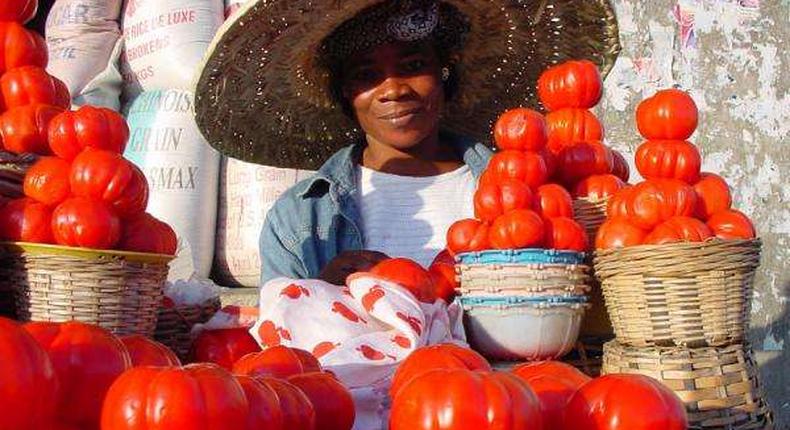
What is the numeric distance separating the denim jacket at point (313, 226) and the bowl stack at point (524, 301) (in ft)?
2.08

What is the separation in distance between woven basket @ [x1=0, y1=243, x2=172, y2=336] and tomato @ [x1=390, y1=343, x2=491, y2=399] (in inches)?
26.2

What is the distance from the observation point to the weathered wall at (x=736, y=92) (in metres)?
3.43

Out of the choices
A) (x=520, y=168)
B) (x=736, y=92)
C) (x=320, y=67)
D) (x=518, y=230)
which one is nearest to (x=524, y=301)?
(x=518, y=230)

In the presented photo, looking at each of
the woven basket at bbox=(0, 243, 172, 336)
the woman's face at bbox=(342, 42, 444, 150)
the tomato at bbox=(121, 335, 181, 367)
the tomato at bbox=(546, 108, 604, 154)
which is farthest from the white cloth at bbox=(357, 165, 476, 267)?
the tomato at bbox=(121, 335, 181, 367)

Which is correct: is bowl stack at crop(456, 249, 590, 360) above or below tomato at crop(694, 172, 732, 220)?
below

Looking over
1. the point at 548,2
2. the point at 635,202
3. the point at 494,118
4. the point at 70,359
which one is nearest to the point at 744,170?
the point at 494,118

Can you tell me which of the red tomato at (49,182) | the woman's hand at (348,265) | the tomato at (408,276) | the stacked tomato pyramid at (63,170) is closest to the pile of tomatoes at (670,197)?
the tomato at (408,276)

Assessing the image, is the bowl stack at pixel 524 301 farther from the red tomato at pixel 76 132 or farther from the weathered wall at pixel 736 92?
the weathered wall at pixel 736 92

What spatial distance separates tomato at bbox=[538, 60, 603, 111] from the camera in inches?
69.8

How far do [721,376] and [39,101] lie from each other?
4.28ft

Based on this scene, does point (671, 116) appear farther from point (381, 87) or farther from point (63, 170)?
point (63, 170)

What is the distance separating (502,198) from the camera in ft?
5.14

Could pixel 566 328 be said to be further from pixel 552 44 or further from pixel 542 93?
pixel 552 44

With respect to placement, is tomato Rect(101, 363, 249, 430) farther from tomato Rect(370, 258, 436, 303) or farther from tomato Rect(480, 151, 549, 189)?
tomato Rect(480, 151, 549, 189)
